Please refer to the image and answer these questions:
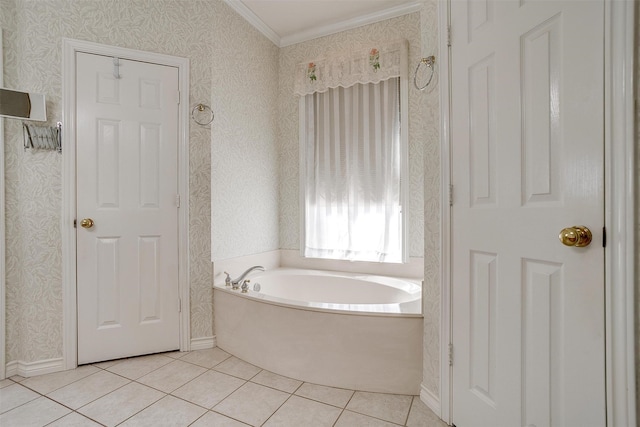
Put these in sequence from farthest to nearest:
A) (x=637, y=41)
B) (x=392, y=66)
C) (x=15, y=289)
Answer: (x=392, y=66), (x=15, y=289), (x=637, y=41)

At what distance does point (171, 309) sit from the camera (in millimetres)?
2260

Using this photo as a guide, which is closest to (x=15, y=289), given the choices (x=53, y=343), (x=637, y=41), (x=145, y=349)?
(x=53, y=343)

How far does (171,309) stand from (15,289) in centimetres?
90

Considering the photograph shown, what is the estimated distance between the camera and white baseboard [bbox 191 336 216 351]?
2.30 m

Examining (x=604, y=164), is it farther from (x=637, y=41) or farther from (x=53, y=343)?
(x=53, y=343)

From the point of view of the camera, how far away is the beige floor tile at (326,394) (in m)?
1.68

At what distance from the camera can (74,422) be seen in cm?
150

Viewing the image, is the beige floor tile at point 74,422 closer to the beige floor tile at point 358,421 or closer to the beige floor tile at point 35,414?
the beige floor tile at point 35,414

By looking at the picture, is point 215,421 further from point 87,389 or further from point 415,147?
point 415,147

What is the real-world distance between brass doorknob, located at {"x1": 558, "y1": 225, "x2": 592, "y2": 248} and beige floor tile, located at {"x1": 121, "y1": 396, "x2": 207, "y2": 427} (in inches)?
68.3

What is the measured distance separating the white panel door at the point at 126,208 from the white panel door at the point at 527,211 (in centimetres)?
190

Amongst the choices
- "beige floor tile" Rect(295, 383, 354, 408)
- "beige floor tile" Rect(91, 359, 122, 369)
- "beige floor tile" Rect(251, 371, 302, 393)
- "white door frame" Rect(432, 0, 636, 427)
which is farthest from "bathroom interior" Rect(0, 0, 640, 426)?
"white door frame" Rect(432, 0, 636, 427)

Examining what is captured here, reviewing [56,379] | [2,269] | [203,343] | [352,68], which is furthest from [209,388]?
[352,68]

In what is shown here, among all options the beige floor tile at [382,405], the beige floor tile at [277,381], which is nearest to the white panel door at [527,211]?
the beige floor tile at [382,405]
